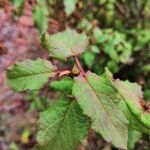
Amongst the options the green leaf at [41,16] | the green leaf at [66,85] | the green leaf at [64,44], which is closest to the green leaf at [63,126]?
the green leaf at [66,85]

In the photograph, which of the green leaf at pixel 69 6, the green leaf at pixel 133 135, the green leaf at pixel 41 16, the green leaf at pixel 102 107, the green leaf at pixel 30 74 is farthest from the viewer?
the green leaf at pixel 41 16

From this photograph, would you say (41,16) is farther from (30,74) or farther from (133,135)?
(30,74)

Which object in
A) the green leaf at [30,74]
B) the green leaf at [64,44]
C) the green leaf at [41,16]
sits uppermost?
the green leaf at [41,16]

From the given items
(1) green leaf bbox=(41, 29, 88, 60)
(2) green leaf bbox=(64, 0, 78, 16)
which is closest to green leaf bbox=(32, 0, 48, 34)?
(2) green leaf bbox=(64, 0, 78, 16)

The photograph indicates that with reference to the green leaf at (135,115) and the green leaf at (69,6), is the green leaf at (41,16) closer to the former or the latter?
the green leaf at (69,6)

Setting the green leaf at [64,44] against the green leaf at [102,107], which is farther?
the green leaf at [64,44]

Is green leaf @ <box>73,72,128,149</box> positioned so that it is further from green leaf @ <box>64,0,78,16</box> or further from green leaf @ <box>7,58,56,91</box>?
green leaf @ <box>64,0,78,16</box>

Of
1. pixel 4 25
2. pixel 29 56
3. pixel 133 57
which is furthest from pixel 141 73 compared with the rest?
pixel 4 25
